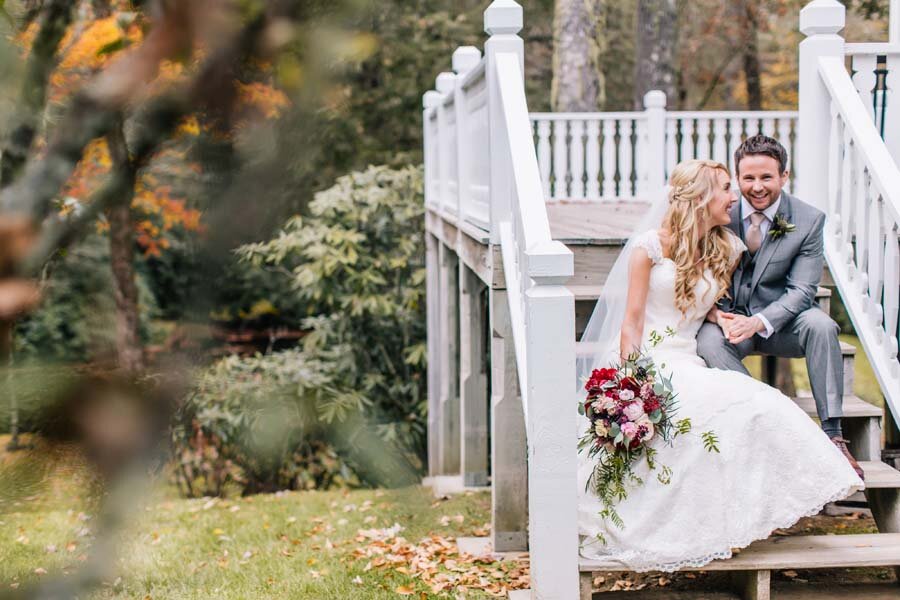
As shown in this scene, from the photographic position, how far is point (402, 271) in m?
10.9

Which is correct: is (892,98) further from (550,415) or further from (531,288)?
(550,415)

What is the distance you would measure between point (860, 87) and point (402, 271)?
646 centimetres

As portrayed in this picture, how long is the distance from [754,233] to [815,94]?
91cm

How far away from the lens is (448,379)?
8875 millimetres

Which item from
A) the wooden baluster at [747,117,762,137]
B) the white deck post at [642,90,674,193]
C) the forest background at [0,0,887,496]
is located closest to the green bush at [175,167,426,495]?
the forest background at [0,0,887,496]

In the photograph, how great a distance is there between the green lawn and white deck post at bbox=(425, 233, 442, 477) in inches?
42.8

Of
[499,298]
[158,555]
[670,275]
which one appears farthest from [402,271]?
[670,275]

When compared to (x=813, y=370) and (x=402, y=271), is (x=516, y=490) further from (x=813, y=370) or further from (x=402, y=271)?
(x=402, y=271)

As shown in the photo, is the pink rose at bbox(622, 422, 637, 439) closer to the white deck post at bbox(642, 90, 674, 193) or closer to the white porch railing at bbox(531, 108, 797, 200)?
the white porch railing at bbox(531, 108, 797, 200)

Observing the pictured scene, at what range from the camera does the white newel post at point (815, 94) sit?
502 cm

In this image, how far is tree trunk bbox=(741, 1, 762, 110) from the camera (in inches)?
661

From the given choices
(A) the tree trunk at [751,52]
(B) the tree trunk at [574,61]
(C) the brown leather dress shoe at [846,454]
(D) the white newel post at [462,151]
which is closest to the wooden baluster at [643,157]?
(B) the tree trunk at [574,61]

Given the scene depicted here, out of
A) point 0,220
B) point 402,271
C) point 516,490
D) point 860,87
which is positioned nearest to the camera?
point 0,220

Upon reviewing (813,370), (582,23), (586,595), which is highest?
(582,23)
